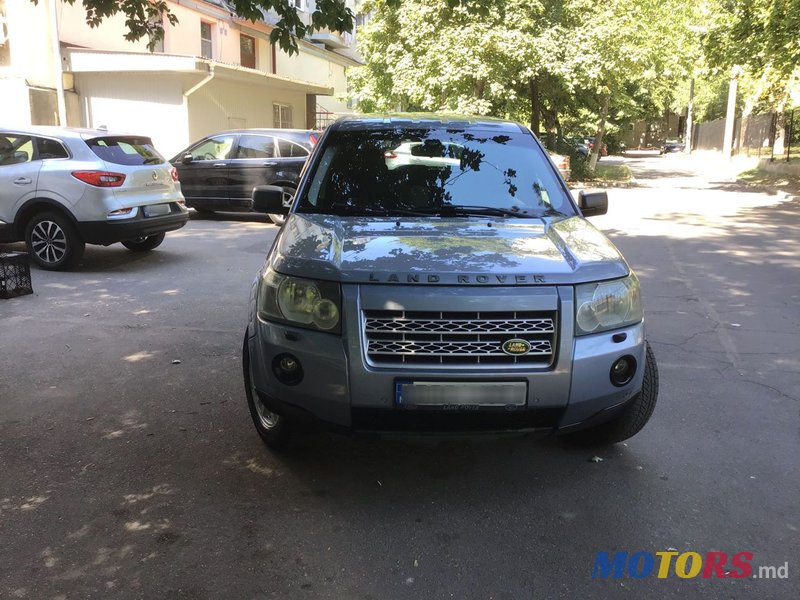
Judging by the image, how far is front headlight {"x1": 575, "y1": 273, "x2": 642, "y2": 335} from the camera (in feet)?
10.00

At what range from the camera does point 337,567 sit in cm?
279

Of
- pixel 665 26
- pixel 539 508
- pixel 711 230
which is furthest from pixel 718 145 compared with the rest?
pixel 539 508

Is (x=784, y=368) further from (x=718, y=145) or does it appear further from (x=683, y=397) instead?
(x=718, y=145)

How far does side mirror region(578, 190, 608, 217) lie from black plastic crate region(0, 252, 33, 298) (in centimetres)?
553

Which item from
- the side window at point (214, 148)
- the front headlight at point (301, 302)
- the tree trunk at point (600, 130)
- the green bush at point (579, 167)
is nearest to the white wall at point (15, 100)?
the side window at point (214, 148)

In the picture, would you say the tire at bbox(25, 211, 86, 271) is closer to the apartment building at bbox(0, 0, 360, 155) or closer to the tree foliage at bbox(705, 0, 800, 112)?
the apartment building at bbox(0, 0, 360, 155)

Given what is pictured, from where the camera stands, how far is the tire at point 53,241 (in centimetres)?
830

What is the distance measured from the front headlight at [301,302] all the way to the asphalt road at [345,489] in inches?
29.3

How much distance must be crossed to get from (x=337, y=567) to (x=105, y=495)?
1.28m

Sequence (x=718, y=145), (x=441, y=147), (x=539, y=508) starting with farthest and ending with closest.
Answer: (x=718, y=145), (x=441, y=147), (x=539, y=508)

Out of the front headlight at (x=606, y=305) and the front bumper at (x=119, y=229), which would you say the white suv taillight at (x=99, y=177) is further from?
the front headlight at (x=606, y=305)

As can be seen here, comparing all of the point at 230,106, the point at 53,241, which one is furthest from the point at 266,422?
the point at 230,106

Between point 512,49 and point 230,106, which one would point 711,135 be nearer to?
point 512,49

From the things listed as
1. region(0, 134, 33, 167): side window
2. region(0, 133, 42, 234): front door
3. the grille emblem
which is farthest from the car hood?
region(0, 134, 33, 167): side window
